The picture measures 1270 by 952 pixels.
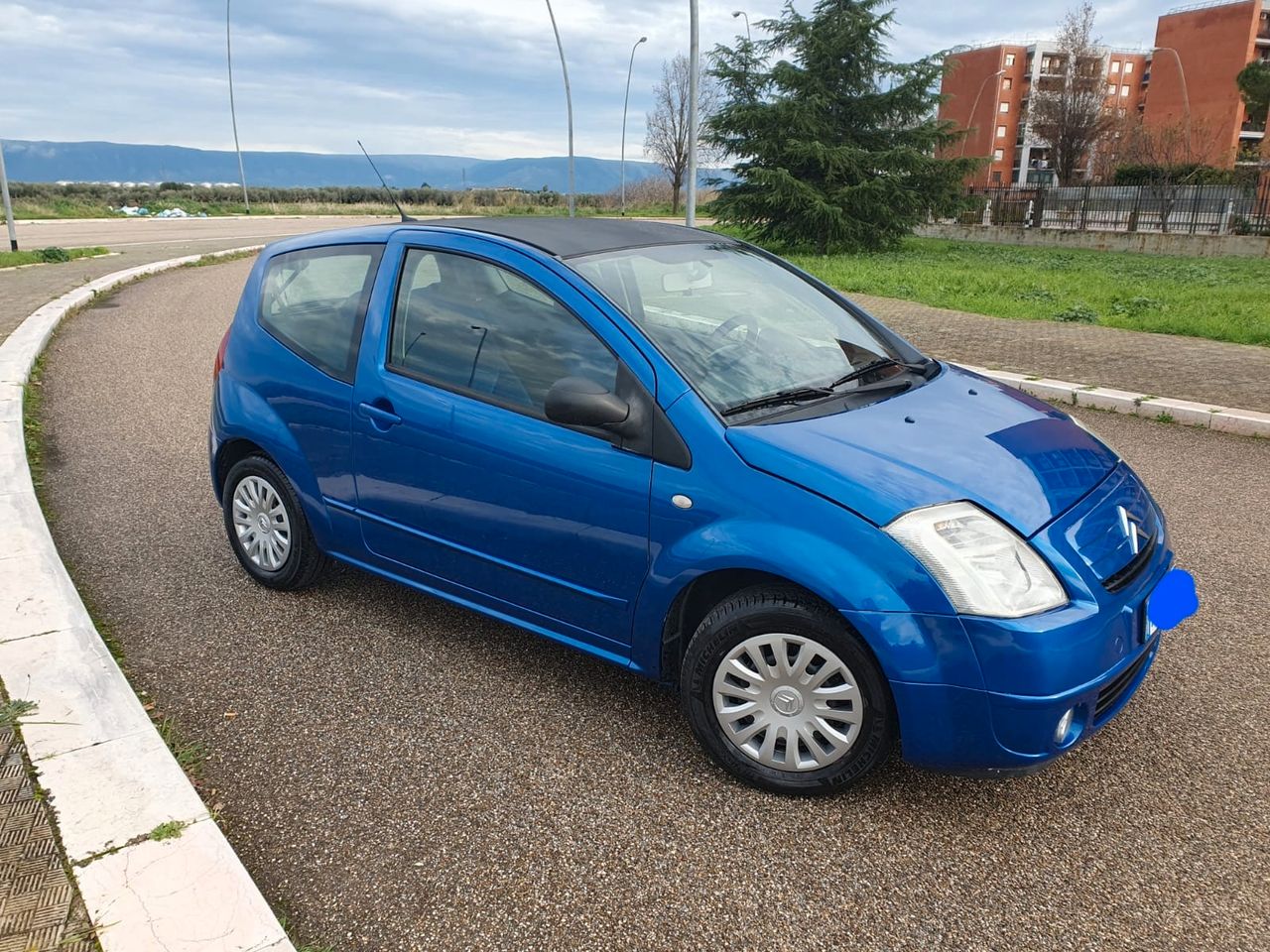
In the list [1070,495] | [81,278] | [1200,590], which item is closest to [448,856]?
[1070,495]

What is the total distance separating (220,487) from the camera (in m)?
4.45

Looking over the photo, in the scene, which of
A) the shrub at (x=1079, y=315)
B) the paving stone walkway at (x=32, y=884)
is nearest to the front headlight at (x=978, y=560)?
the paving stone walkway at (x=32, y=884)

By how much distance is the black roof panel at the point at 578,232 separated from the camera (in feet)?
11.4

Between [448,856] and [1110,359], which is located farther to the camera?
[1110,359]

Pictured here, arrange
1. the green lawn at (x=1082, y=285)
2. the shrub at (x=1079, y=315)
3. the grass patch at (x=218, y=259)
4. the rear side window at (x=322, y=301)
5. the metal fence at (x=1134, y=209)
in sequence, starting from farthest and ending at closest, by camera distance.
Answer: the metal fence at (x=1134, y=209) < the grass patch at (x=218, y=259) < the shrub at (x=1079, y=315) < the green lawn at (x=1082, y=285) < the rear side window at (x=322, y=301)

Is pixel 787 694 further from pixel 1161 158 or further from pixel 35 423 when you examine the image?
pixel 1161 158

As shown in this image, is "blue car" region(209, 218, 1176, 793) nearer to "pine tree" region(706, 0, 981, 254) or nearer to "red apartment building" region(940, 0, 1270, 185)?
"pine tree" region(706, 0, 981, 254)

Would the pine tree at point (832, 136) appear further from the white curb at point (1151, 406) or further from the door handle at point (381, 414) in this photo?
the door handle at point (381, 414)

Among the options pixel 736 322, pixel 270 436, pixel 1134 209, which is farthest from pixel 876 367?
pixel 1134 209

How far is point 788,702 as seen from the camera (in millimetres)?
2727

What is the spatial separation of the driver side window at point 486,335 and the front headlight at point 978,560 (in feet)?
3.57

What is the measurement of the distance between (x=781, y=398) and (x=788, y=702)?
99cm

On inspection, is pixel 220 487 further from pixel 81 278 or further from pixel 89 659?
pixel 81 278

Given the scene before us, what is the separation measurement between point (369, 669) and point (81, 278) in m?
14.3
